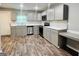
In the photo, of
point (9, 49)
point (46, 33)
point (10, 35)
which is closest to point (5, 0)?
point (10, 35)

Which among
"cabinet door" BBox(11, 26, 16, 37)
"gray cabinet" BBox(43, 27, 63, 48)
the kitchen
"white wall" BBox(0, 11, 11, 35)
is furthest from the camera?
"gray cabinet" BBox(43, 27, 63, 48)

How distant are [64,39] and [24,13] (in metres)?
1.11

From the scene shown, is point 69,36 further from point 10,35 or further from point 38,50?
point 10,35

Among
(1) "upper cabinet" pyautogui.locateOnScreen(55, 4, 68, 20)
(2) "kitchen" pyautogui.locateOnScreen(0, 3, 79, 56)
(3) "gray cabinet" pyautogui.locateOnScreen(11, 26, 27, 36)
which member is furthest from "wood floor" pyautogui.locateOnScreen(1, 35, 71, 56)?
(1) "upper cabinet" pyautogui.locateOnScreen(55, 4, 68, 20)

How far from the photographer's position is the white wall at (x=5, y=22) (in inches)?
79.3

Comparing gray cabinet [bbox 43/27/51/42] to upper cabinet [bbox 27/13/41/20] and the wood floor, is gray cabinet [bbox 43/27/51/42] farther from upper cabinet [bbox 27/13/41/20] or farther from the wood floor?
upper cabinet [bbox 27/13/41/20]

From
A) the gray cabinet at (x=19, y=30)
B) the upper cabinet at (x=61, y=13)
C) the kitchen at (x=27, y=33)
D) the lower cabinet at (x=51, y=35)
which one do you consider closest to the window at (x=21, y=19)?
the kitchen at (x=27, y=33)

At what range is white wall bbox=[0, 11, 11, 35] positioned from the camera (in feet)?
6.61

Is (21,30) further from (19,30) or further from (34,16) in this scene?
(34,16)

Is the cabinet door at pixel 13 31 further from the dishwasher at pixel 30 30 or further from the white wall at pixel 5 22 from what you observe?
the dishwasher at pixel 30 30

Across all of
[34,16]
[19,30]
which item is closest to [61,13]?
[34,16]

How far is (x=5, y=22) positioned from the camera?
2109 mm

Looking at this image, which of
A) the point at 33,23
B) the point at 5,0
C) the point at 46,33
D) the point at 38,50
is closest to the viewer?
the point at 5,0

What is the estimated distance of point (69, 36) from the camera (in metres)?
2.45
